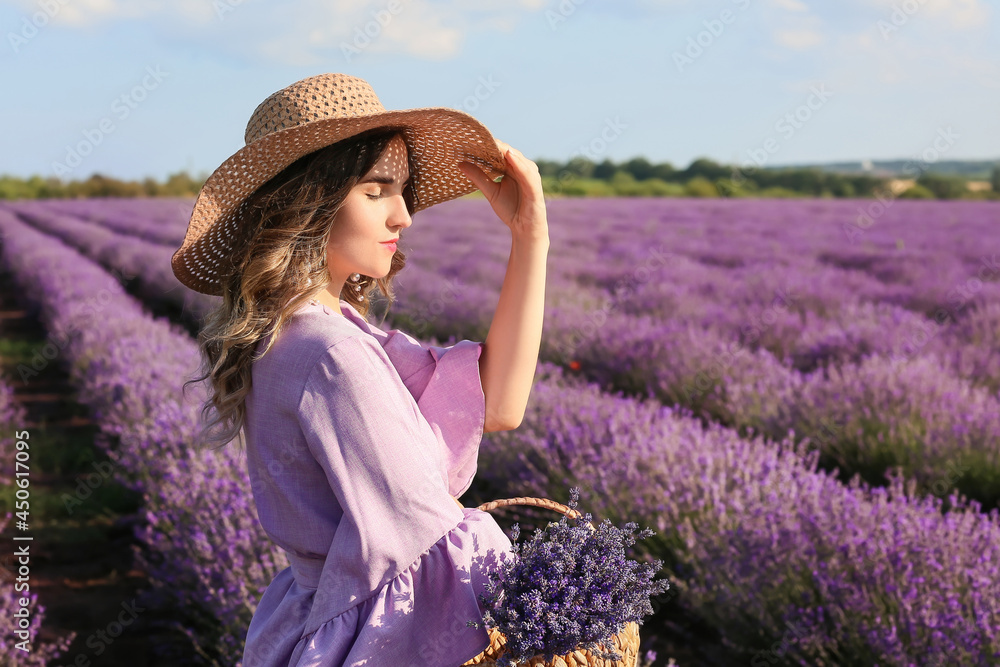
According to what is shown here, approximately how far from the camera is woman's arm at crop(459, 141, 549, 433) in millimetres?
1397

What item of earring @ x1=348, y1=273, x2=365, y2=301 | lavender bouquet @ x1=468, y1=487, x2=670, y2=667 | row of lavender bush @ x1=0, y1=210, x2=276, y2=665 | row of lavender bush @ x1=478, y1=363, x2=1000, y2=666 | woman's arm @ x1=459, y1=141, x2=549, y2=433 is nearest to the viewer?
lavender bouquet @ x1=468, y1=487, x2=670, y2=667

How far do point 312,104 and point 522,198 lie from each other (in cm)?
40

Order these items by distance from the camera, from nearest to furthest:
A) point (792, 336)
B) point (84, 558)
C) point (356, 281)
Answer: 1. point (356, 281)
2. point (84, 558)
3. point (792, 336)

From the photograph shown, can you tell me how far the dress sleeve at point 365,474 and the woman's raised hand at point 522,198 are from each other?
39 centimetres

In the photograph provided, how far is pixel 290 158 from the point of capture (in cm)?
137

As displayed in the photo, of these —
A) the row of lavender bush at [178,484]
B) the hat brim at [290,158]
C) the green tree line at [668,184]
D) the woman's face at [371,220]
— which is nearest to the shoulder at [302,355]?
the woman's face at [371,220]

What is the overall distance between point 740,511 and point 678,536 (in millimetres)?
283

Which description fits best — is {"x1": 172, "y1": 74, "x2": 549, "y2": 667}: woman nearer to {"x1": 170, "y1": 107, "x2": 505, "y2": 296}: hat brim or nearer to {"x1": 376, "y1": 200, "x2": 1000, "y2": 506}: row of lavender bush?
Answer: {"x1": 170, "y1": 107, "x2": 505, "y2": 296}: hat brim

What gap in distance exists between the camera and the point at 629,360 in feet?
16.3

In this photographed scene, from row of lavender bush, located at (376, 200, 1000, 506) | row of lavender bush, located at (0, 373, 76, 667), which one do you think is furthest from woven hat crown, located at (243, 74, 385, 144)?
row of lavender bush, located at (0, 373, 76, 667)

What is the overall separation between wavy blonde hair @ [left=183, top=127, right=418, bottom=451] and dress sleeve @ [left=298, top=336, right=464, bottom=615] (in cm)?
18

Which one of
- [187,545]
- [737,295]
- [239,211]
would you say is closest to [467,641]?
[239,211]

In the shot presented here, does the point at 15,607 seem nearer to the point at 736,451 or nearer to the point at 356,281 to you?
the point at 356,281

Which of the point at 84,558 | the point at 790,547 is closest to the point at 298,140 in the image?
the point at 790,547
